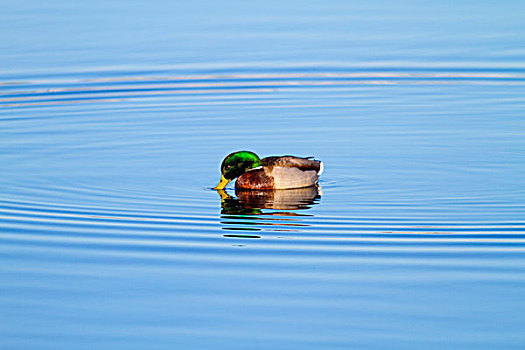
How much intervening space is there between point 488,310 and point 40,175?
7067 millimetres

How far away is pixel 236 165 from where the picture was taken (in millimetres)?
13328

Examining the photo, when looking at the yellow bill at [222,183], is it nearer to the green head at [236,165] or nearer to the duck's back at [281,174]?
the green head at [236,165]

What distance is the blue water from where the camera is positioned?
8.24 meters

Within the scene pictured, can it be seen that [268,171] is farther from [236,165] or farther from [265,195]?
[236,165]

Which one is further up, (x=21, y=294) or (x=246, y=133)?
(x=246, y=133)

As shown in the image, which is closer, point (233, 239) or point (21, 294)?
point (21, 294)

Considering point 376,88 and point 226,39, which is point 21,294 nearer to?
point 376,88

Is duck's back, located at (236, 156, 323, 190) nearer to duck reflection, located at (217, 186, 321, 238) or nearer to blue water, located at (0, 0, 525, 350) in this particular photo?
duck reflection, located at (217, 186, 321, 238)

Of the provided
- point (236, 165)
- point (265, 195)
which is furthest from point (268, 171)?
point (236, 165)

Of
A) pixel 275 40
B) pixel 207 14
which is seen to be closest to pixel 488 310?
pixel 275 40

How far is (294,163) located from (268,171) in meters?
0.36

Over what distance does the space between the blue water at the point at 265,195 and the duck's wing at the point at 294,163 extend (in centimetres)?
32

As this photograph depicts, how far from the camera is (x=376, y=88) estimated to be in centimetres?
1852

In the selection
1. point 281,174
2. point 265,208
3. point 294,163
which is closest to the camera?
point 265,208
